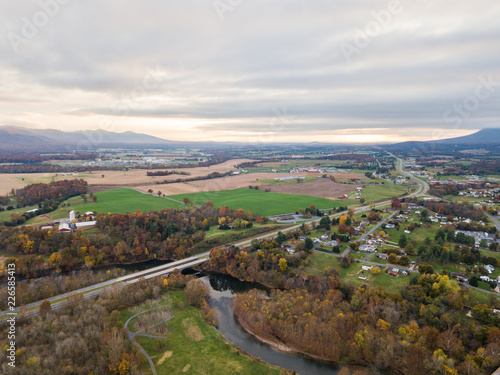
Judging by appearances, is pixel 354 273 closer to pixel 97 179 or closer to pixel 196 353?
pixel 196 353

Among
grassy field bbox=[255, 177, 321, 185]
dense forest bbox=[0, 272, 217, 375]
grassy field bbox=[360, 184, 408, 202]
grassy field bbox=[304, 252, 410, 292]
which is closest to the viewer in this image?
dense forest bbox=[0, 272, 217, 375]

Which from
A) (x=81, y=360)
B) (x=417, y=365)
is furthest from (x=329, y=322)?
(x=81, y=360)

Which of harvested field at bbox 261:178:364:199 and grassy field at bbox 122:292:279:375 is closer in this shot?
grassy field at bbox 122:292:279:375

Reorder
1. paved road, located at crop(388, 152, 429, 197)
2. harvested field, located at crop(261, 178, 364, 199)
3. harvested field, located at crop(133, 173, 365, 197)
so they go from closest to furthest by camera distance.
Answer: harvested field, located at crop(261, 178, 364, 199)
paved road, located at crop(388, 152, 429, 197)
harvested field, located at crop(133, 173, 365, 197)

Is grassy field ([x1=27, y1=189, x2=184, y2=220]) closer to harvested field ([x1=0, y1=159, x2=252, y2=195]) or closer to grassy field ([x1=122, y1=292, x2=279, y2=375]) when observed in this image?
harvested field ([x1=0, y1=159, x2=252, y2=195])

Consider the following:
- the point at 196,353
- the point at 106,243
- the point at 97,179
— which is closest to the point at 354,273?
the point at 196,353

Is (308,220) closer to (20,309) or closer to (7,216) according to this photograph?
(20,309)

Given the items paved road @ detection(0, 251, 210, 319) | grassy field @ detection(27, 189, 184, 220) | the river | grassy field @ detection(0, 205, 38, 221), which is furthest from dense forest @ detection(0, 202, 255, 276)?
the river
